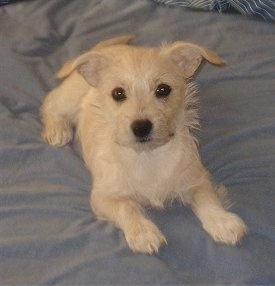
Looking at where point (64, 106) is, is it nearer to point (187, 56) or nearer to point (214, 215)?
point (187, 56)

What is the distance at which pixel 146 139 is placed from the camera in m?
1.91

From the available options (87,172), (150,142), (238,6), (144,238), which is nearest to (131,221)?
(144,238)

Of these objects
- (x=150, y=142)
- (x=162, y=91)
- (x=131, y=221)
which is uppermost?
(x=162, y=91)

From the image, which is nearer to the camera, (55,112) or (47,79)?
(55,112)

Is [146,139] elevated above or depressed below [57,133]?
above

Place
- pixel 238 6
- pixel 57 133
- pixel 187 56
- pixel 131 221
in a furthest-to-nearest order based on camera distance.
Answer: pixel 238 6 < pixel 57 133 < pixel 187 56 < pixel 131 221

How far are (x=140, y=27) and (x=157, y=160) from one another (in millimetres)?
1314

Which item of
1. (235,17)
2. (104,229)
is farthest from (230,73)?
(104,229)

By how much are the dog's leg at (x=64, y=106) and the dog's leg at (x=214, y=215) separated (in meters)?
0.71

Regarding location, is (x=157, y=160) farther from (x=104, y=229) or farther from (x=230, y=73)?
(x=230, y=73)

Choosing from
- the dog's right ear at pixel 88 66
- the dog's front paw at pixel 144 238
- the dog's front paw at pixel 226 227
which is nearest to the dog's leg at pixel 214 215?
the dog's front paw at pixel 226 227

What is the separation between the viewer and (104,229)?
1884 millimetres

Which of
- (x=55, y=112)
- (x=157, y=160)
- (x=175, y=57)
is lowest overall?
(x=55, y=112)

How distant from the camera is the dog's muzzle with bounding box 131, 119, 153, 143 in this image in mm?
1873
